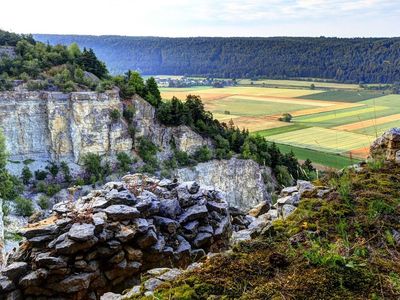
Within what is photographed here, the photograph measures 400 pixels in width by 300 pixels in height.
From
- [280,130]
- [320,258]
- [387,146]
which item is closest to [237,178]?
[280,130]

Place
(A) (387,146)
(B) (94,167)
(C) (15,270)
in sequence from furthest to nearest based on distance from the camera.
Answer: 1. (B) (94,167)
2. (A) (387,146)
3. (C) (15,270)

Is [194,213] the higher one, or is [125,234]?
[125,234]

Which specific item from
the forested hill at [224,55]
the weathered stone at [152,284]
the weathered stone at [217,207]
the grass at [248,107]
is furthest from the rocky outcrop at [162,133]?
the forested hill at [224,55]

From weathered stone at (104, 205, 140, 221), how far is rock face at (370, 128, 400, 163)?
5.77 metres

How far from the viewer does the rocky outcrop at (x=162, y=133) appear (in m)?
45.5

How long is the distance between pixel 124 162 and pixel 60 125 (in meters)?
6.91

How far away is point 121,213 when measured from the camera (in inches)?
390

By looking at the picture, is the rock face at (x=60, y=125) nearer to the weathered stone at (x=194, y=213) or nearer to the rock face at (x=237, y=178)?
the rock face at (x=237, y=178)

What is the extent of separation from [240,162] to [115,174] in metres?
12.4

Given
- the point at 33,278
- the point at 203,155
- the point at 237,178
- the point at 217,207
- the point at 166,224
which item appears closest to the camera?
the point at 33,278

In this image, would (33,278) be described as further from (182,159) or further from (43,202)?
(182,159)

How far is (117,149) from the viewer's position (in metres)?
44.6

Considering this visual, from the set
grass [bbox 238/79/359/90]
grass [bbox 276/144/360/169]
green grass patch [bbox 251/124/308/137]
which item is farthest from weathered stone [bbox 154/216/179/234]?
grass [bbox 238/79/359/90]

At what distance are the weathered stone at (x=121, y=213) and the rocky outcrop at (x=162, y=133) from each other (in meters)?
35.1
